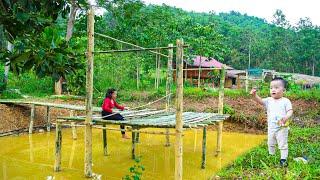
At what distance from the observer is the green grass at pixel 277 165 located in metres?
4.70

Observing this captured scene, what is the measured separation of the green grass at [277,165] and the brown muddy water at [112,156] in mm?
563

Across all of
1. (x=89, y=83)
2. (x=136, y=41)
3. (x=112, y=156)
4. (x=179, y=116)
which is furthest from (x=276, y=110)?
(x=136, y=41)

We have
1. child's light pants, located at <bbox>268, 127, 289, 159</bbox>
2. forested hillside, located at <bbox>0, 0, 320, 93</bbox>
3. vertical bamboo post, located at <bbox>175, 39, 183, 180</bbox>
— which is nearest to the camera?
forested hillside, located at <bbox>0, 0, 320, 93</bbox>

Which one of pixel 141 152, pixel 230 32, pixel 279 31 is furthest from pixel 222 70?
pixel 230 32

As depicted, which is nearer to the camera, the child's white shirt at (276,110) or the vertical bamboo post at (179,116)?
the vertical bamboo post at (179,116)

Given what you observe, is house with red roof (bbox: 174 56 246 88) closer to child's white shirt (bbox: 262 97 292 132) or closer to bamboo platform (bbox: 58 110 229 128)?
bamboo platform (bbox: 58 110 229 128)

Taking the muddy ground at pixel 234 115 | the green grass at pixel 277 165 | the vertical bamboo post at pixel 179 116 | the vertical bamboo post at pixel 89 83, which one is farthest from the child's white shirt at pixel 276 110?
the muddy ground at pixel 234 115

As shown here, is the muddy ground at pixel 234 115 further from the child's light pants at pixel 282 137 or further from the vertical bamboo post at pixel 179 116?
the vertical bamboo post at pixel 179 116

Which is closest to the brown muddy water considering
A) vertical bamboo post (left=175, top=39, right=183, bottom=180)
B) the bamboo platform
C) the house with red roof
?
the bamboo platform

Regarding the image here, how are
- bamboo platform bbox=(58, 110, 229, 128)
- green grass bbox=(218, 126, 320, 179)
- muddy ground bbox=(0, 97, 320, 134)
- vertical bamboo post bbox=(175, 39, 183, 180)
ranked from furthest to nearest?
1. muddy ground bbox=(0, 97, 320, 134)
2. bamboo platform bbox=(58, 110, 229, 128)
3. vertical bamboo post bbox=(175, 39, 183, 180)
4. green grass bbox=(218, 126, 320, 179)

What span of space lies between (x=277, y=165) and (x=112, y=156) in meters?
3.24

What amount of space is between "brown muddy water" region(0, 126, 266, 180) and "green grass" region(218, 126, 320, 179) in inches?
22.2

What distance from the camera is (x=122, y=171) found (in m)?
6.30

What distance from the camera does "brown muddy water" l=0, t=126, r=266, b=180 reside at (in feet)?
20.1
